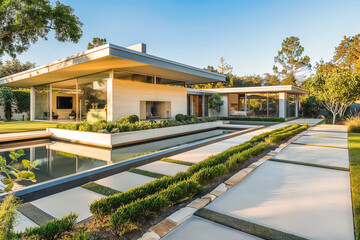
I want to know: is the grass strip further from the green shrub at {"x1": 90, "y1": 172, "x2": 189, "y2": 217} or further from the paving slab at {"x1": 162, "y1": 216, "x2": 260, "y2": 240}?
the paving slab at {"x1": 162, "y1": 216, "x2": 260, "y2": 240}

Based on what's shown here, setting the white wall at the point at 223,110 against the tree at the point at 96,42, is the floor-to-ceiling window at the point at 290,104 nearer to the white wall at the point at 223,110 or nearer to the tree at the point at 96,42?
the white wall at the point at 223,110

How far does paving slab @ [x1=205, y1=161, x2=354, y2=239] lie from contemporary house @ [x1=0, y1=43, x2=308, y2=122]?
694 cm

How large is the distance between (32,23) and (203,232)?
14.4 meters

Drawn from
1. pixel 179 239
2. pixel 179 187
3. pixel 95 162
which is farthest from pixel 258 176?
pixel 95 162

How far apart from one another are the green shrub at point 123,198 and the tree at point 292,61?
3710cm

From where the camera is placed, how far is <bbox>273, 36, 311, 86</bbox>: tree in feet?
111

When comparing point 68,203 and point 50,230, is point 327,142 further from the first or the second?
point 50,230

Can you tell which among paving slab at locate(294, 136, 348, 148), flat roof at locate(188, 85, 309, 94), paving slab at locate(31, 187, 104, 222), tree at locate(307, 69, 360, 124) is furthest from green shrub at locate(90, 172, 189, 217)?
flat roof at locate(188, 85, 309, 94)

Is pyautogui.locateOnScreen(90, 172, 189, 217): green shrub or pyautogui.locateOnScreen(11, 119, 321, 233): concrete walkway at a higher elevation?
pyautogui.locateOnScreen(90, 172, 189, 217): green shrub

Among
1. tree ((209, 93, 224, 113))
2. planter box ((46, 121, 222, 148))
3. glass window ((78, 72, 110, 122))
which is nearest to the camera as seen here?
planter box ((46, 121, 222, 148))

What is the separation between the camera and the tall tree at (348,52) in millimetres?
28031

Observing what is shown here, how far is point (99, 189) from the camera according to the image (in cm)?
320

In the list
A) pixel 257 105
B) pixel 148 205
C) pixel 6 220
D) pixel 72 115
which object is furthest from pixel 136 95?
pixel 257 105

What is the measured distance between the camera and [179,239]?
1907mm
